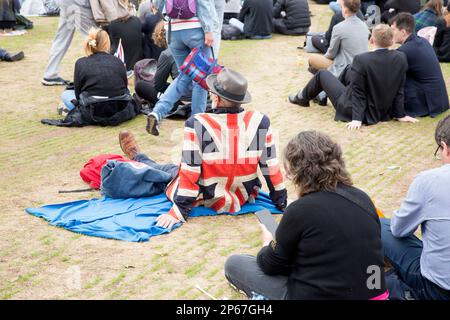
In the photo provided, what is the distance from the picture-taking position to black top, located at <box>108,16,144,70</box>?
10261 mm

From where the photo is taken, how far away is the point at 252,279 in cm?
414

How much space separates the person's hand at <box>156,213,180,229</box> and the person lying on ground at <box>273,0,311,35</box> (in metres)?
9.69

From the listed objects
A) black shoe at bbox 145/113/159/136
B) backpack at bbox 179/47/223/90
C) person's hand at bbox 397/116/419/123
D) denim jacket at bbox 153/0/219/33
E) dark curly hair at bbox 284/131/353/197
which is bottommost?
person's hand at bbox 397/116/419/123

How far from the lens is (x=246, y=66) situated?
1158 centimetres

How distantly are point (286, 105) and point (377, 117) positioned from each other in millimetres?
1322

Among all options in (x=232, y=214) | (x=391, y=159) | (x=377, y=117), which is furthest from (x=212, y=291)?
(x=377, y=117)

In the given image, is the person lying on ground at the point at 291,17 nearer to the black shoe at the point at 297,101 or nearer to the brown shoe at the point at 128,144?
the black shoe at the point at 297,101

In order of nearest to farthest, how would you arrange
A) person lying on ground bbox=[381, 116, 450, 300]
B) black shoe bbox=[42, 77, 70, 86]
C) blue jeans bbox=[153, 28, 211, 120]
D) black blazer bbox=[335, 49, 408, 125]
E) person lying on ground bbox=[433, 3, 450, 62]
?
person lying on ground bbox=[381, 116, 450, 300] → blue jeans bbox=[153, 28, 211, 120] → black blazer bbox=[335, 49, 408, 125] → black shoe bbox=[42, 77, 70, 86] → person lying on ground bbox=[433, 3, 450, 62]

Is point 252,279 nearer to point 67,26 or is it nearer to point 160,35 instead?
point 160,35

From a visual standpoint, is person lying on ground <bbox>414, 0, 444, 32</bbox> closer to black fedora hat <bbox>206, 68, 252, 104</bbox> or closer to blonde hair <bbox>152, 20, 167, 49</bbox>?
blonde hair <bbox>152, 20, 167, 49</bbox>

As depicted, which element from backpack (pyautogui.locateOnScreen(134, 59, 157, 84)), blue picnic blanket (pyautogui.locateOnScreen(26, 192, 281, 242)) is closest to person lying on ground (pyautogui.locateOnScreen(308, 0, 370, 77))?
backpack (pyautogui.locateOnScreen(134, 59, 157, 84))

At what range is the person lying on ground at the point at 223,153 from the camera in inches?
206

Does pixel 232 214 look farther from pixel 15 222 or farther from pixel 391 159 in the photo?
pixel 391 159

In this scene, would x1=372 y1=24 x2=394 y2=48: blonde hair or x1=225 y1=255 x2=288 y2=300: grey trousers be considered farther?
x1=372 y1=24 x2=394 y2=48: blonde hair
